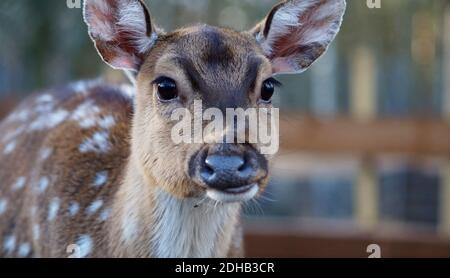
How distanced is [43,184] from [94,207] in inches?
17.9

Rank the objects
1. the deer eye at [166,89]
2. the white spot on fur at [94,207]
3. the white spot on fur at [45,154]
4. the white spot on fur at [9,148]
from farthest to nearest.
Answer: the white spot on fur at [9,148] → the white spot on fur at [45,154] → the white spot on fur at [94,207] → the deer eye at [166,89]

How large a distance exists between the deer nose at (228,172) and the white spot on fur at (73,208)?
Result: 1139 mm

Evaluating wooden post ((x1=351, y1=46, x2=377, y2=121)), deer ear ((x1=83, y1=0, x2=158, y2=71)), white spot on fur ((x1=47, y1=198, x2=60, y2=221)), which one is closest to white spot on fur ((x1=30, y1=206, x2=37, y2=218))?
white spot on fur ((x1=47, y1=198, x2=60, y2=221))

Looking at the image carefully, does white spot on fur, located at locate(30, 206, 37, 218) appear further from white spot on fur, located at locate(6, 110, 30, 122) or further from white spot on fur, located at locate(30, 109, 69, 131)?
white spot on fur, located at locate(6, 110, 30, 122)

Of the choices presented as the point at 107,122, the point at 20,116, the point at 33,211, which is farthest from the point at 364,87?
the point at 33,211

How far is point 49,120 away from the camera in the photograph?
461 centimetres

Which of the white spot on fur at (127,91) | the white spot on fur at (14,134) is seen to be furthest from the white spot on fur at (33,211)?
the white spot on fur at (127,91)

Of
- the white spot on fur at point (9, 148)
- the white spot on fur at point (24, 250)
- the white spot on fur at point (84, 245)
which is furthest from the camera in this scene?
the white spot on fur at point (9, 148)

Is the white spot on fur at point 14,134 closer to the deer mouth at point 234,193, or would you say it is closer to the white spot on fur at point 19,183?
the white spot on fur at point 19,183

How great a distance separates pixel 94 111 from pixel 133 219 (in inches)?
43.3

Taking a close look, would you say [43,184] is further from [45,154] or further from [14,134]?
[14,134]

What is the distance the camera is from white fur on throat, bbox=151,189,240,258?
3.46 m

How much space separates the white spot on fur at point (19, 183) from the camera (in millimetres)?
4340

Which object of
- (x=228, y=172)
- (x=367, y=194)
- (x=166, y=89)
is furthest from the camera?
(x=367, y=194)
